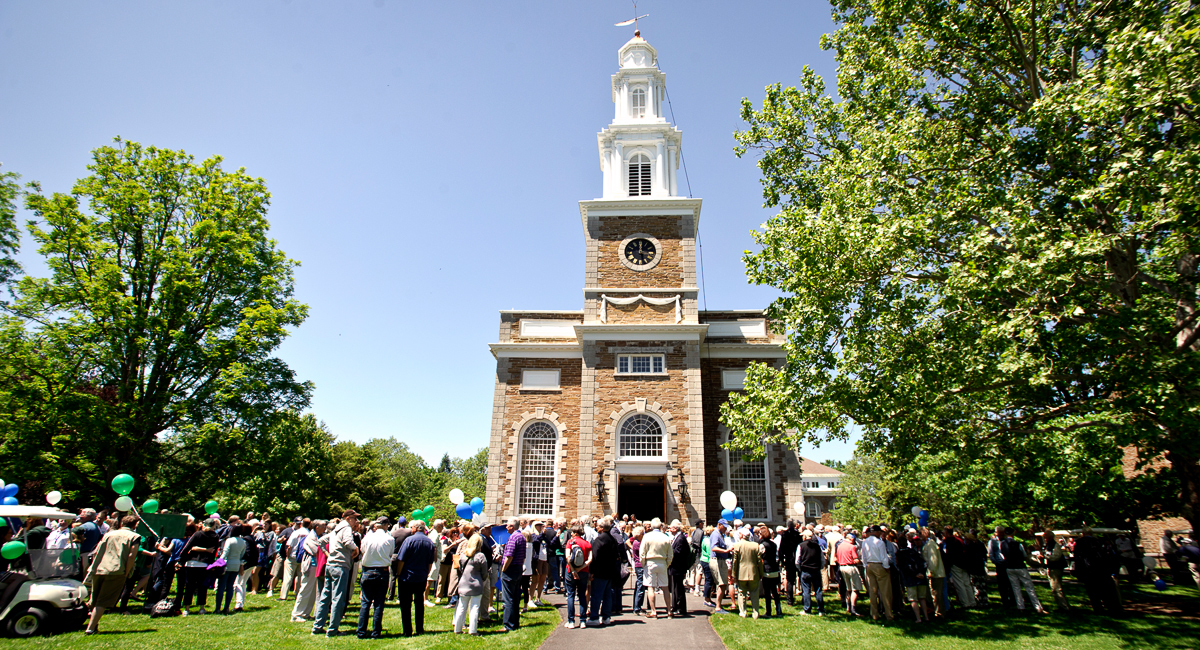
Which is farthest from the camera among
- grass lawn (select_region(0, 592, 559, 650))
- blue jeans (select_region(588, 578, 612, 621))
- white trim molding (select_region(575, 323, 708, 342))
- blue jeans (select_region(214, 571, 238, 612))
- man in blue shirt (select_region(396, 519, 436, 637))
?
white trim molding (select_region(575, 323, 708, 342))

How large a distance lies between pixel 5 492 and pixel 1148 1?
21816mm

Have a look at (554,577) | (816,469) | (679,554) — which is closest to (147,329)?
(554,577)

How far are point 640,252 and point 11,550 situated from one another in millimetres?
21245

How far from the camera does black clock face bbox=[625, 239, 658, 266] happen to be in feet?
84.3

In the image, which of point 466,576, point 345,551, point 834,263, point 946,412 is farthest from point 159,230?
point 946,412

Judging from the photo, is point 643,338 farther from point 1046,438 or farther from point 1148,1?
point 1148,1

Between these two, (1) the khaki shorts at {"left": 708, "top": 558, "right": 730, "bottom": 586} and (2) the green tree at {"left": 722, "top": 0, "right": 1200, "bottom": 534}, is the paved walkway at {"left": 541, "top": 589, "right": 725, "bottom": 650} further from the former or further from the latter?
(2) the green tree at {"left": 722, "top": 0, "right": 1200, "bottom": 534}

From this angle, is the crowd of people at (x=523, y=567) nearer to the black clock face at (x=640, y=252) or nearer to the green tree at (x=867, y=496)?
the black clock face at (x=640, y=252)

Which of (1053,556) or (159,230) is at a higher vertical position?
(159,230)

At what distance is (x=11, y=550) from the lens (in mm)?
7984

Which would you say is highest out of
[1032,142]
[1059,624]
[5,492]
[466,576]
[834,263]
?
[1032,142]

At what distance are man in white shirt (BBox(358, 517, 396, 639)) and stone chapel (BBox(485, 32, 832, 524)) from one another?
1310 cm

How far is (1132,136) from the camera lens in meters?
8.65

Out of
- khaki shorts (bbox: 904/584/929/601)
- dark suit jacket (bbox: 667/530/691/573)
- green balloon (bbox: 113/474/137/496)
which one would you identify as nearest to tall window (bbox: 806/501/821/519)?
khaki shorts (bbox: 904/584/929/601)
